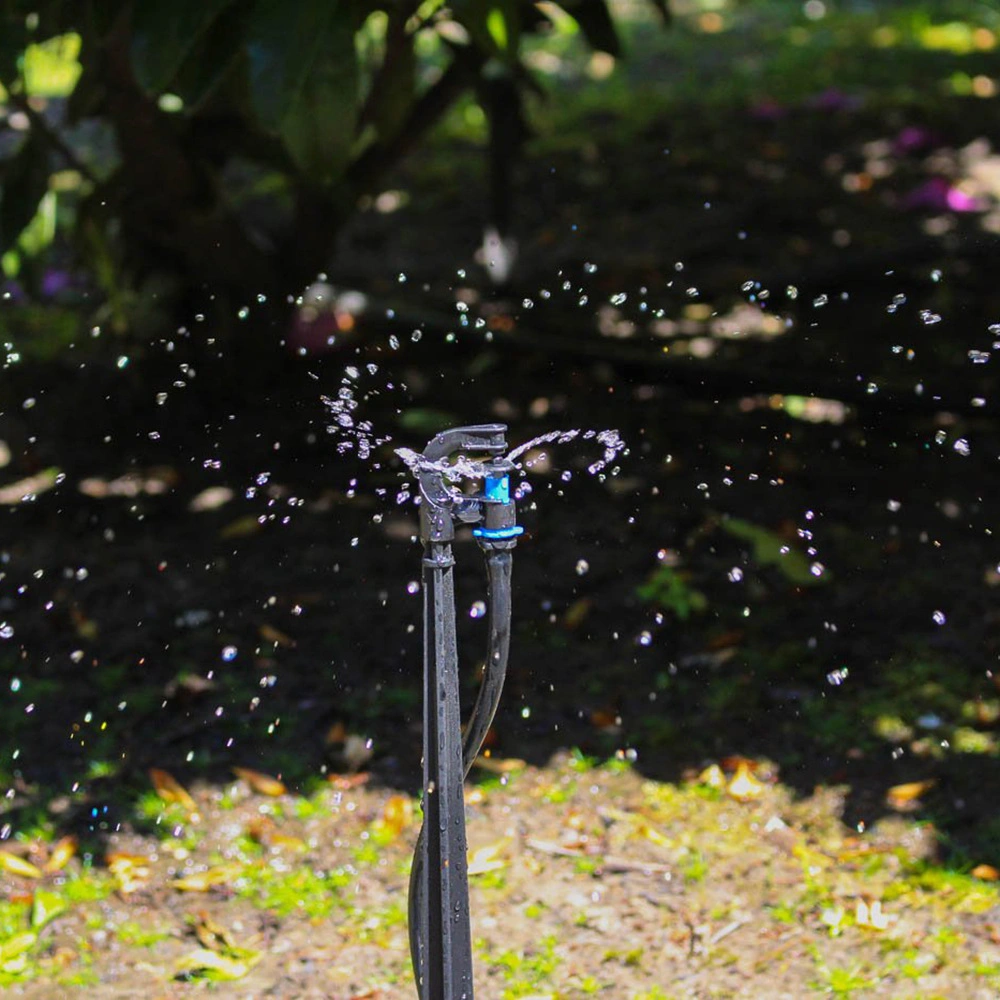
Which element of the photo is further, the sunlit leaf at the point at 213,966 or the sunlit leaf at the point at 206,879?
the sunlit leaf at the point at 206,879

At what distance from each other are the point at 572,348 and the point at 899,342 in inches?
38.0

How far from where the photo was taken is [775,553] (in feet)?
11.4

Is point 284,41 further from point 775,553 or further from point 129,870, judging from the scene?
point 775,553

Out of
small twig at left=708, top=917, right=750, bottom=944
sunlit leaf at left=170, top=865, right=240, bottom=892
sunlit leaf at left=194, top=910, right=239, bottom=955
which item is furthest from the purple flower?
sunlit leaf at left=194, top=910, right=239, bottom=955

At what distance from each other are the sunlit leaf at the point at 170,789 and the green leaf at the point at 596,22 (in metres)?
1.88

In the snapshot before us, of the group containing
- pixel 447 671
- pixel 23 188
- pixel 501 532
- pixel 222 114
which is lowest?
pixel 447 671

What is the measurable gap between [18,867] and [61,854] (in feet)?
0.25

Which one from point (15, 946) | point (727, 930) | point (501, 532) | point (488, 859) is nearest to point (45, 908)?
point (15, 946)

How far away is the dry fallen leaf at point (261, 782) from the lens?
2.84 meters

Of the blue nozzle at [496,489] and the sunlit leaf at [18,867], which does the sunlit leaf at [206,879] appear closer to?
the sunlit leaf at [18,867]

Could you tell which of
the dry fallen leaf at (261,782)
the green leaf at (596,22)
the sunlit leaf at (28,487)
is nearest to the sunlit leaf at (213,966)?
the dry fallen leaf at (261,782)

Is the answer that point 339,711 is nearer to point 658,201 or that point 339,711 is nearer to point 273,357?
point 273,357

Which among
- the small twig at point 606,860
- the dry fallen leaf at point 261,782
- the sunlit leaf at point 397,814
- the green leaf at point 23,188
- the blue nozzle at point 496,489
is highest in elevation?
the green leaf at point 23,188

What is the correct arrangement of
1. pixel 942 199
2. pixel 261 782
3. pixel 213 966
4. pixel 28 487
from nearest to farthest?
1. pixel 213 966
2. pixel 261 782
3. pixel 28 487
4. pixel 942 199
